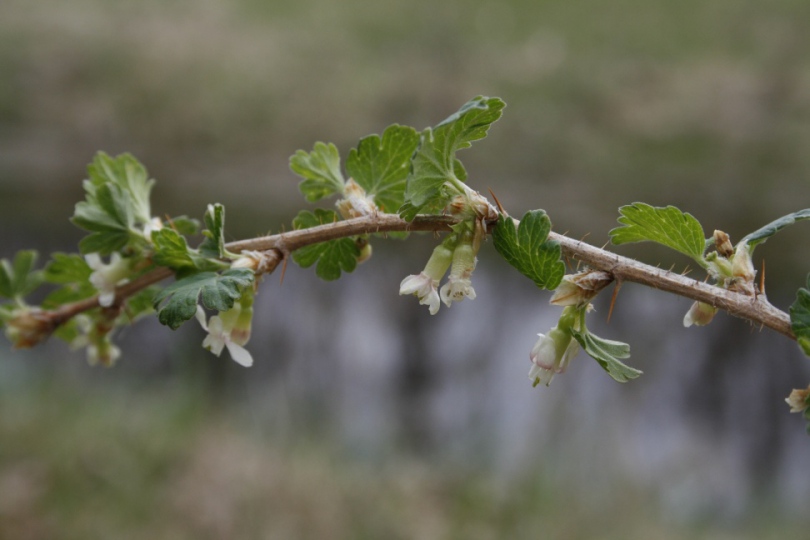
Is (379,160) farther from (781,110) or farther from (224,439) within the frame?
(781,110)

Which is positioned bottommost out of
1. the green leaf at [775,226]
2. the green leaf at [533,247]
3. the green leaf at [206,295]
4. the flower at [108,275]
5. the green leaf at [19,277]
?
the green leaf at [19,277]

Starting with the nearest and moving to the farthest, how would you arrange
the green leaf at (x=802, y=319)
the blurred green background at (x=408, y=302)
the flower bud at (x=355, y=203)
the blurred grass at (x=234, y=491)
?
1. the green leaf at (x=802, y=319)
2. the flower bud at (x=355, y=203)
3. the blurred grass at (x=234, y=491)
4. the blurred green background at (x=408, y=302)

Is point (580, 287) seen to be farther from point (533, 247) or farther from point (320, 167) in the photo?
point (320, 167)

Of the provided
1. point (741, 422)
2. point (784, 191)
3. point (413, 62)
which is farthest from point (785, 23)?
point (741, 422)

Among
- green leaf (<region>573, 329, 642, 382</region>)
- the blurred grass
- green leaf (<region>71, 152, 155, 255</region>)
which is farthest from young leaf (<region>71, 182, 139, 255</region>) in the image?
the blurred grass

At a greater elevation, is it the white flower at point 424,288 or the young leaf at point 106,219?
the white flower at point 424,288

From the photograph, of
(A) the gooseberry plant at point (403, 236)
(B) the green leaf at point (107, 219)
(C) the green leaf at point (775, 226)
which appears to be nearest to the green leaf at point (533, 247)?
(A) the gooseberry plant at point (403, 236)

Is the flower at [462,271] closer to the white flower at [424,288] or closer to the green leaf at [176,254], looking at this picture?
the white flower at [424,288]

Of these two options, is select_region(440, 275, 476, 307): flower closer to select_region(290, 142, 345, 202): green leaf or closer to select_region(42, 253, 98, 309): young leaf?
select_region(290, 142, 345, 202): green leaf
